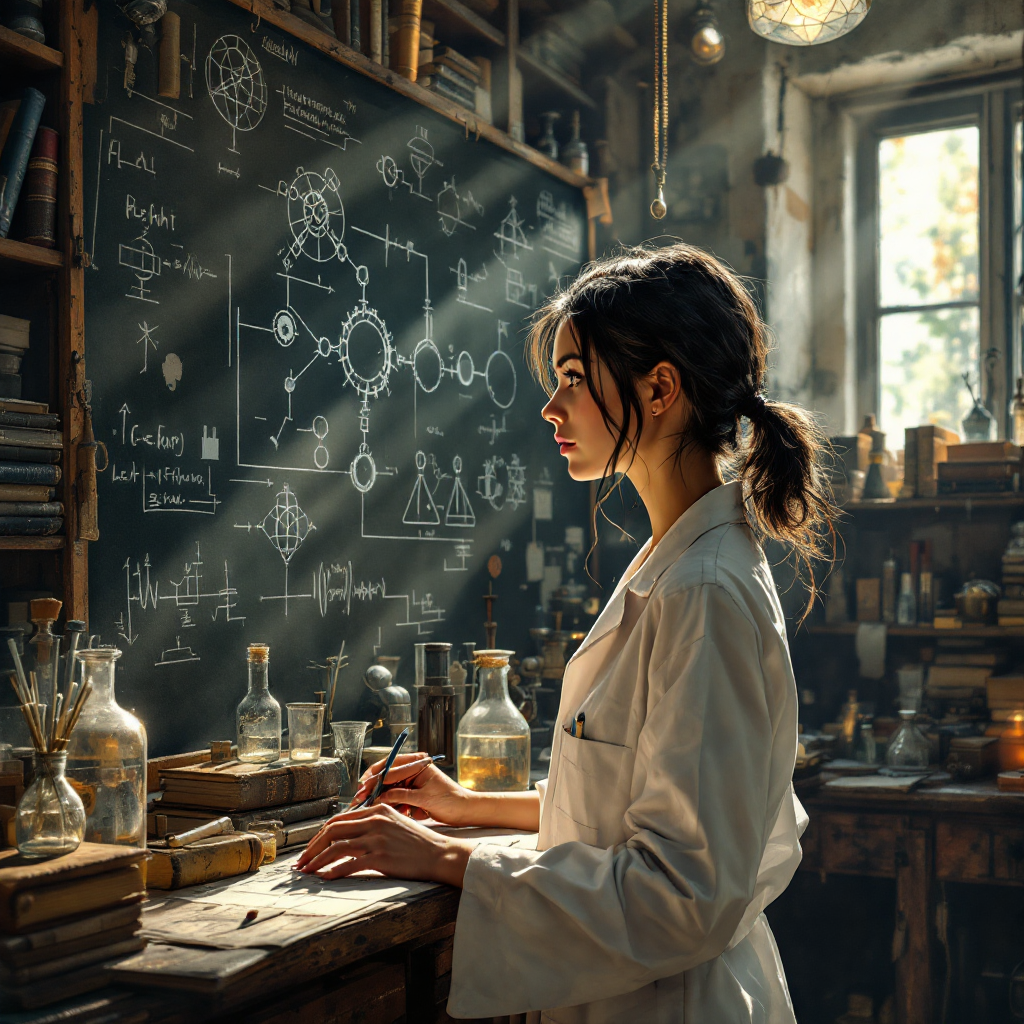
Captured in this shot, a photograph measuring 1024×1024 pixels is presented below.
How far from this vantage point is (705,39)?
4254 millimetres

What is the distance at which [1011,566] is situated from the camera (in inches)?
157

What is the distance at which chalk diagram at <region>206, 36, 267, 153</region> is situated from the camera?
2820 millimetres

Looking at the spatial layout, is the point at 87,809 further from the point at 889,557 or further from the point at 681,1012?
the point at 889,557

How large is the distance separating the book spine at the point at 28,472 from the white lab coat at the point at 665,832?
4.15 feet

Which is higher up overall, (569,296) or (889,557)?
(569,296)

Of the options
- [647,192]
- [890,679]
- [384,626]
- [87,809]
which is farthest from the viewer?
[647,192]

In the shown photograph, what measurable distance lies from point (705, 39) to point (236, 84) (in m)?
2.14

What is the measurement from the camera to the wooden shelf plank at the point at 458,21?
3.77 metres

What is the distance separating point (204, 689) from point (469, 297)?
174cm

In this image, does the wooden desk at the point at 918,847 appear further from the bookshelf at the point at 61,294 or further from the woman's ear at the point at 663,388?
the bookshelf at the point at 61,294

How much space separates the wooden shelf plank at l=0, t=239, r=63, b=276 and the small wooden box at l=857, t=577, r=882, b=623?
3.18 meters

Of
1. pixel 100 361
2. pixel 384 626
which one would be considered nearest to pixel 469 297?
pixel 384 626

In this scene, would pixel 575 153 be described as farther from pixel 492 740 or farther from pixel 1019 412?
pixel 492 740

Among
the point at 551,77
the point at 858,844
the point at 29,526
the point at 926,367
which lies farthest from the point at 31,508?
the point at 926,367
